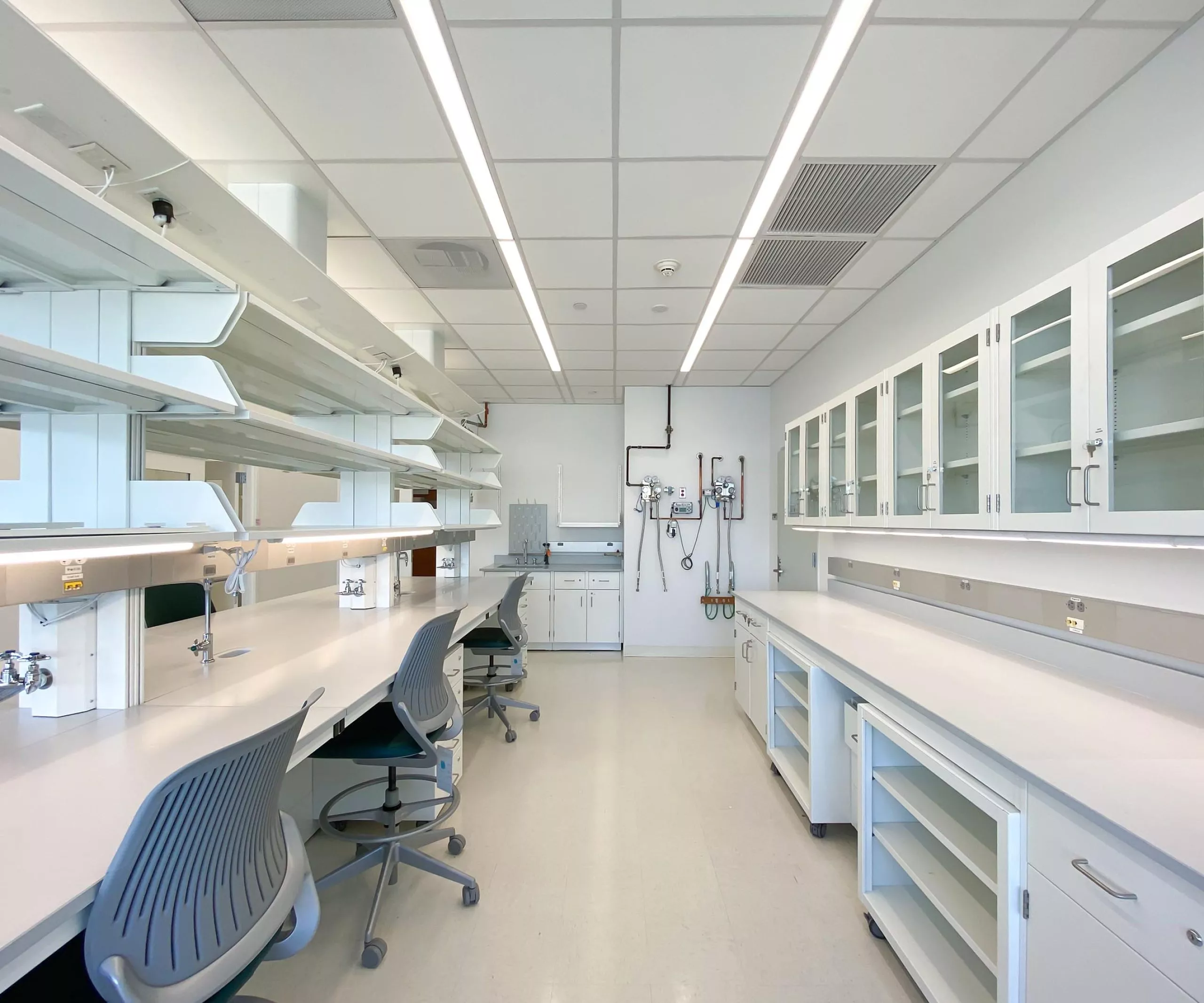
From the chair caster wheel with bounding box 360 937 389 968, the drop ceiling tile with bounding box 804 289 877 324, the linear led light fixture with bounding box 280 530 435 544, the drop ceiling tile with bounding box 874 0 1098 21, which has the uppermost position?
the drop ceiling tile with bounding box 874 0 1098 21

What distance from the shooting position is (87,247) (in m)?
1.22

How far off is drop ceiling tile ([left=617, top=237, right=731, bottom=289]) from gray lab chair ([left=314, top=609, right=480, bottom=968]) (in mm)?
1890

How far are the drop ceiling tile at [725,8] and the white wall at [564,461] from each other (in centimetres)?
483

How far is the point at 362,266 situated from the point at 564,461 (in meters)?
3.56

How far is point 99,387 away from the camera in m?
1.23

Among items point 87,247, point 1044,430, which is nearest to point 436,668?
point 87,247

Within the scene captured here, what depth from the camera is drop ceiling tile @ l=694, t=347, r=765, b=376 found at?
4.47m

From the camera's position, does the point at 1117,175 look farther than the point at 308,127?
No

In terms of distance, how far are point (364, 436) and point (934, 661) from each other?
106 inches

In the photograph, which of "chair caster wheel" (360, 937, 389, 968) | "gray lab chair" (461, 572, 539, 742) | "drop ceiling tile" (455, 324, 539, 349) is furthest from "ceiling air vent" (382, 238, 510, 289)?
"chair caster wheel" (360, 937, 389, 968)

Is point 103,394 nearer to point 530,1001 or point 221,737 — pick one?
point 221,737

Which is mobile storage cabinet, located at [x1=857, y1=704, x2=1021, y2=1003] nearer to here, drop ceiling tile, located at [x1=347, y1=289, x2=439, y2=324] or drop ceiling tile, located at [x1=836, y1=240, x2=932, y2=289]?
drop ceiling tile, located at [x1=836, y1=240, x2=932, y2=289]

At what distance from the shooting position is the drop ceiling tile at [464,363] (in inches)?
176

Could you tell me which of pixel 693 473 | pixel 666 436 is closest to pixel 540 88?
pixel 666 436
